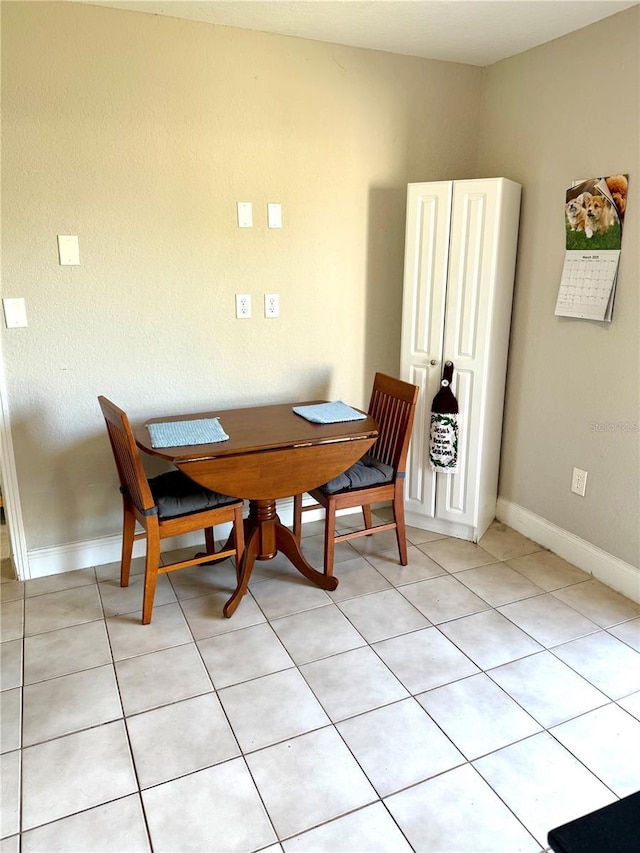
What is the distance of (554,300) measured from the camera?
2.62m

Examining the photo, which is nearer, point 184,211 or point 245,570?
point 245,570

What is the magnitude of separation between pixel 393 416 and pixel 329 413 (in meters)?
0.30

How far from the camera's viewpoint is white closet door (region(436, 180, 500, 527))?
2.54m

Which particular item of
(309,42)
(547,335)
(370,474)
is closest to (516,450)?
(547,335)

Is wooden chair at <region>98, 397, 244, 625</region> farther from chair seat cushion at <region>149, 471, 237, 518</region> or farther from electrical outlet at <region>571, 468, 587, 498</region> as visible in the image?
electrical outlet at <region>571, 468, 587, 498</region>

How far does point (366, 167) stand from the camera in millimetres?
2781

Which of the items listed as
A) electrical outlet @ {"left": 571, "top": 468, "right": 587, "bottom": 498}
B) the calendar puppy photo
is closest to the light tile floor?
electrical outlet @ {"left": 571, "top": 468, "right": 587, "bottom": 498}

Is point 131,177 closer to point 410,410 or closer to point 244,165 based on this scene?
point 244,165

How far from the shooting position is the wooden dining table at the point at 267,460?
2127 mm

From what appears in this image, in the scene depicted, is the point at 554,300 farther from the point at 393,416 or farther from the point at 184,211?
the point at 184,211

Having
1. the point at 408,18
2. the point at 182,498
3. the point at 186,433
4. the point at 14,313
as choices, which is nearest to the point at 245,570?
A: the point at 182,498

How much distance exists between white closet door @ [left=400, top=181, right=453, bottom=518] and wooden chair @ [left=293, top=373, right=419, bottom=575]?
21 centimetres

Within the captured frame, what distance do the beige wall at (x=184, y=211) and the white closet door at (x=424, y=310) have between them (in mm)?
218

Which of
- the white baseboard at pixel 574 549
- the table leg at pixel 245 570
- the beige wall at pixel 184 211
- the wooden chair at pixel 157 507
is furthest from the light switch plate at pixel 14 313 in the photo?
the white baseboard at pixel 574 549
